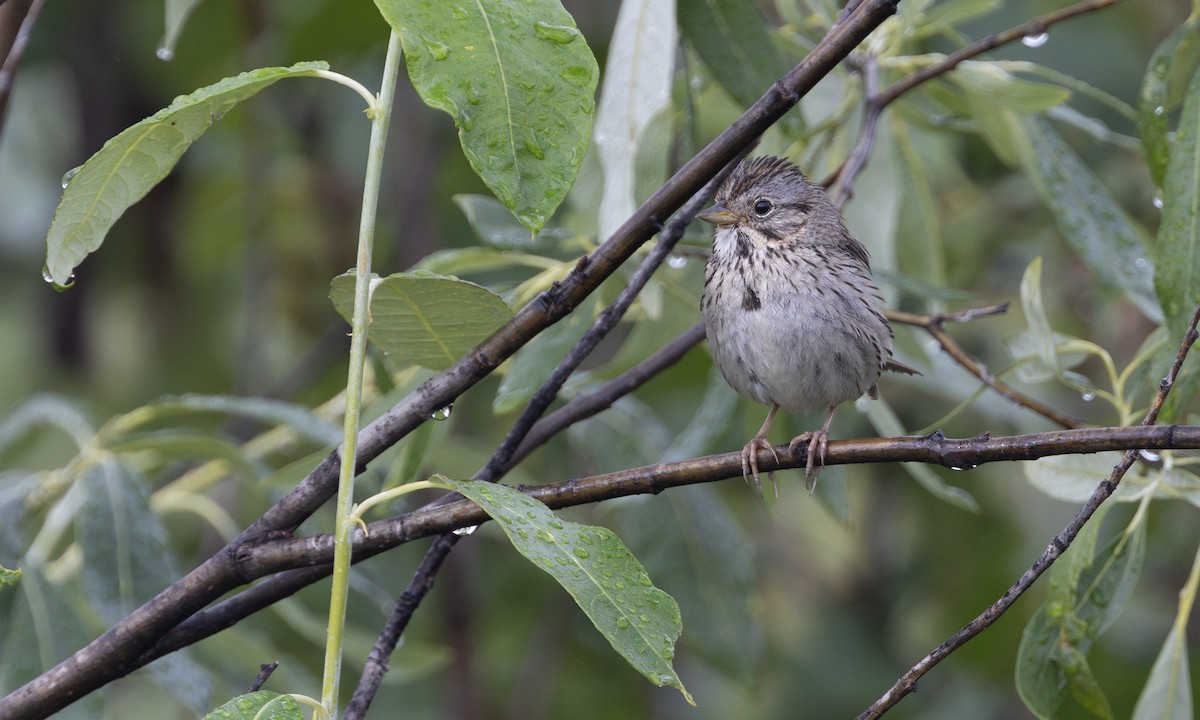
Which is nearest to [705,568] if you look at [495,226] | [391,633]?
[495,226]

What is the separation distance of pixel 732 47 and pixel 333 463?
1486mm

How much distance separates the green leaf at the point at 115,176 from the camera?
2071 millimetres

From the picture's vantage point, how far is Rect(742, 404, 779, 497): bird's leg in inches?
89.1

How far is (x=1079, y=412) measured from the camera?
18.9 feet

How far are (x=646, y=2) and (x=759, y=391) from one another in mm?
1047

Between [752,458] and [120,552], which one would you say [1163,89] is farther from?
[120,552]

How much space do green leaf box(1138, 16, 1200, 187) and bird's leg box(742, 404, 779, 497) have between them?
1.13 m

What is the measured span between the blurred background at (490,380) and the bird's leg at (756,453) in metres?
0.77

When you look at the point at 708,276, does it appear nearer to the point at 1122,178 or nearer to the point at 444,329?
the point at 444,329

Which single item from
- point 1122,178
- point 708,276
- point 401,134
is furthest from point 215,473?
point 1122,178

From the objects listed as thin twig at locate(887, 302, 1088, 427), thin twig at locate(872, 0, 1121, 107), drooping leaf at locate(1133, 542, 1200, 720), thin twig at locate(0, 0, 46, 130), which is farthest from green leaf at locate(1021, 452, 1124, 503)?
thin twig at locate(0, 0, 46, 130)

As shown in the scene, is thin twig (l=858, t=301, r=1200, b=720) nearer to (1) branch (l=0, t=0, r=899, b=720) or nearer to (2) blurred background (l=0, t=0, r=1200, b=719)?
(1) branch (l=0, t=0, r=899, b=720)

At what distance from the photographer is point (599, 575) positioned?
1.90 m

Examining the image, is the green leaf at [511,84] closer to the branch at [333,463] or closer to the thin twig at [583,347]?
the branch at [333,463]
